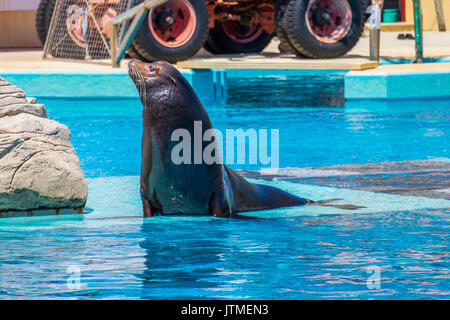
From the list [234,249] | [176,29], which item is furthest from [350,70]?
[234,249]

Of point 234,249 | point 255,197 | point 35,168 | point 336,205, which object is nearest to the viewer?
point 234,249

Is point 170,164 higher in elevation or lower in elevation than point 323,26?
lower

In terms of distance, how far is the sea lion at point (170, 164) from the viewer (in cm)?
539

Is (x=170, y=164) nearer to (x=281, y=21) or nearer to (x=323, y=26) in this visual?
(x=281, y=21)

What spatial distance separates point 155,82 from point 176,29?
7.78 m

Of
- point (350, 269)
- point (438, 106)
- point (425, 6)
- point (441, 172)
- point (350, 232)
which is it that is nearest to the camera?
point (350, 269)

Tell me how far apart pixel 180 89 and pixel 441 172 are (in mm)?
2429

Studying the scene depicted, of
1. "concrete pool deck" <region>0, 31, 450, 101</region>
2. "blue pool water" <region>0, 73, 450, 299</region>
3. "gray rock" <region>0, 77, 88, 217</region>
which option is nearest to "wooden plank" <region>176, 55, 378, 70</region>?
"concrete pool deck" <region>0, 31, 450, 101</region>

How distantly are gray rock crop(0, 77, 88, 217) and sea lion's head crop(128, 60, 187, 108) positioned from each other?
2.02 feet

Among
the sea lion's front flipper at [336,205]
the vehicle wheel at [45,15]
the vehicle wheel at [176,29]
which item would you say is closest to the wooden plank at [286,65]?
the vehicle wheel at [176,29]

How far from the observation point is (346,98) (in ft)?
38.7

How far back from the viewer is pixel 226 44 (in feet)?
50.2
